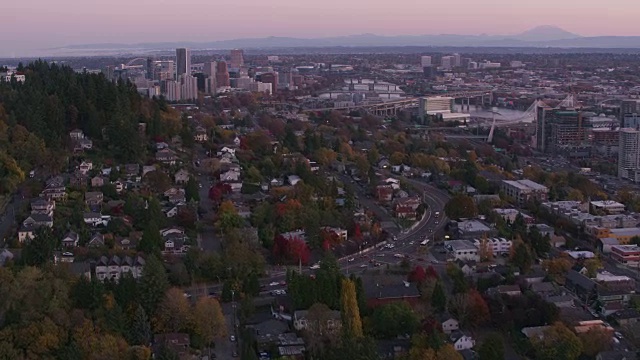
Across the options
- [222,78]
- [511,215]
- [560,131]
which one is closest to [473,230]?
[511,215]

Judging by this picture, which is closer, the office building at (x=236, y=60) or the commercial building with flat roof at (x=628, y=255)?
the commercial building with flat roof at (x=628, y=255)

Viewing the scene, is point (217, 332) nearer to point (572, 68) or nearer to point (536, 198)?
point (536, 198)

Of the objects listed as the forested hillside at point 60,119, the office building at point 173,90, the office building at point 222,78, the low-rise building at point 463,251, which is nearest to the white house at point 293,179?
the forested hillside at point 60,119

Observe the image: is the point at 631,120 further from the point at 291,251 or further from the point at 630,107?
the point at 291,251

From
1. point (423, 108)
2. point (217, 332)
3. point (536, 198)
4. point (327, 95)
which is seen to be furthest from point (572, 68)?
point (217, 332)

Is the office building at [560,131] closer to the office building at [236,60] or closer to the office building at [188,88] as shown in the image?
the office building at [188,88]

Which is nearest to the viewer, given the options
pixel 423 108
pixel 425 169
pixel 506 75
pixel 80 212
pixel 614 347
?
pixel 614 347
